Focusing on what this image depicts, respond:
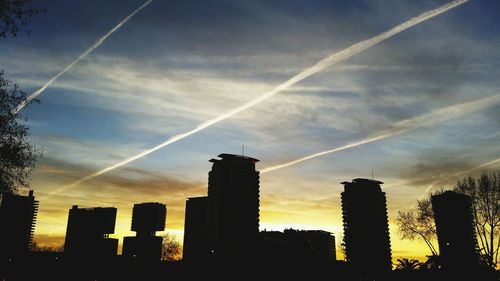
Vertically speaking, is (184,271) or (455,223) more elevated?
(455,223)

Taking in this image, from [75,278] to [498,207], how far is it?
115532 mm

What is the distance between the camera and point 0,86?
24.4m

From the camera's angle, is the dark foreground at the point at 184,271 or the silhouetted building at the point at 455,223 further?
the silhouetted building at the point at 455,223

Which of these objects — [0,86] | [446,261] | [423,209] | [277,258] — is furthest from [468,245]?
[0,86]

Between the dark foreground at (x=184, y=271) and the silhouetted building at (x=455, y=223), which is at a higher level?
the silhouetted building at (x=455, y=223)

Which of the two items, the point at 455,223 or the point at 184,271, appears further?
the point at 455,223

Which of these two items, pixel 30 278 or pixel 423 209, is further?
pixel 30 278

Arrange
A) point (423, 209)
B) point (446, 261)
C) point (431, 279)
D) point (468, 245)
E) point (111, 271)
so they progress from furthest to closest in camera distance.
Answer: point (468, 245), point (111, 271), point (423, 209), point (446, 261), point (431, 279)

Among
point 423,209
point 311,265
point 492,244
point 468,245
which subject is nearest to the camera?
point 492,244

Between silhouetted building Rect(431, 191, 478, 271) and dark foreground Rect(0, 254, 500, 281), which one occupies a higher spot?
silhouetted building Rect(431, 191, 478, 271)

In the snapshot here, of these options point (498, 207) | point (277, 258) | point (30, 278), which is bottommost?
point (30, 278)

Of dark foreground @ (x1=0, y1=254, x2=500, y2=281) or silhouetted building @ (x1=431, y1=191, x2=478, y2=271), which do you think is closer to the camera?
dark foreground @ (x1=0, y1=254, x2=500, y2=281)

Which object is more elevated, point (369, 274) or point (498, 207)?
point (498, 207)

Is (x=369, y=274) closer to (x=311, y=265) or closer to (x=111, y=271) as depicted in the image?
(x=311, y=265)
